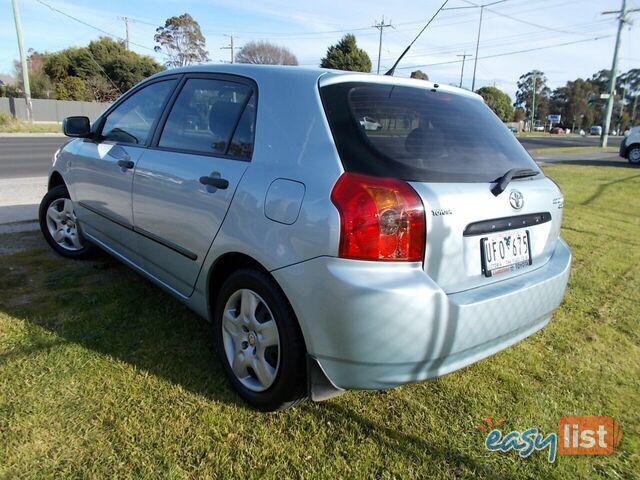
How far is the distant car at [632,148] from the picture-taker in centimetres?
1805

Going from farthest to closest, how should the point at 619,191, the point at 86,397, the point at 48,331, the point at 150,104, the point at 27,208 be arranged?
the point at 619,191 < the point at 27,208 < the point at 150,104 < the point at 48,331 < the point at 86,397

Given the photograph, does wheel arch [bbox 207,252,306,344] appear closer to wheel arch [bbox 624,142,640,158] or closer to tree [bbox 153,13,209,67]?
wheel arch [bbox 624,142,640,158]

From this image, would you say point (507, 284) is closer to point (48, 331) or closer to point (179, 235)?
point (179, 235)

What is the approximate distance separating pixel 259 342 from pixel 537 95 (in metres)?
111

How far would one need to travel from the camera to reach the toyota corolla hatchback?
6.28 ft

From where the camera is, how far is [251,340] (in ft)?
7.84

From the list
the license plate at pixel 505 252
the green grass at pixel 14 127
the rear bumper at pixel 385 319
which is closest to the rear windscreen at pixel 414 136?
the license plate at pixel 505 252

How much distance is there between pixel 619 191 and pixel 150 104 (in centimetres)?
1028

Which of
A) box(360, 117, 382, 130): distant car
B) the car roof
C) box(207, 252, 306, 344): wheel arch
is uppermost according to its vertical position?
the car roof

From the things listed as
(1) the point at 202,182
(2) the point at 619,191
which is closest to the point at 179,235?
(1) the point at 202,182

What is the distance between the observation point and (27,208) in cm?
609

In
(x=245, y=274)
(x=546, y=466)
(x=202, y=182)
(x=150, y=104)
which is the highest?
(x=150, y=104)

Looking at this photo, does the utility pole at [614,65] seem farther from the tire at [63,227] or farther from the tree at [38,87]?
the tree at [38,87]

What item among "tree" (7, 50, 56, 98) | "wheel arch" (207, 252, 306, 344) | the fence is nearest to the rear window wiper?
"wheel arch" (207, 252, 306, 344)
